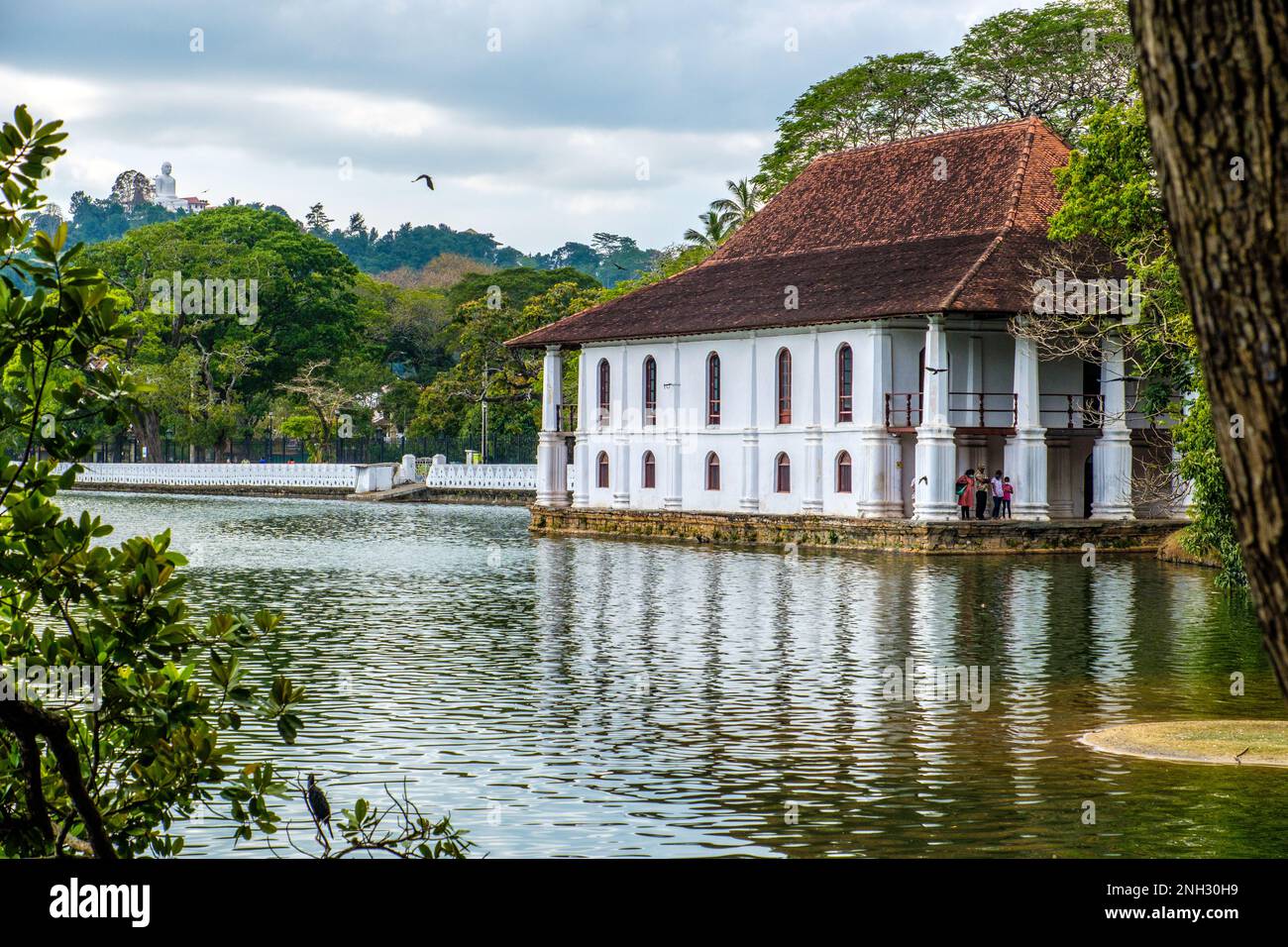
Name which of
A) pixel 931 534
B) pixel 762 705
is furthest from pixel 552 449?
pixel 762 705

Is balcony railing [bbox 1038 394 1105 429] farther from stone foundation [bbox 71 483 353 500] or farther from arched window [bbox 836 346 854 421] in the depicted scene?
stone foundation [bbox 71 483 353 500]

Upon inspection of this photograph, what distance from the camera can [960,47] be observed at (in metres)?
71.6

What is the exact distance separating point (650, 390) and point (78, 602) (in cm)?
5351

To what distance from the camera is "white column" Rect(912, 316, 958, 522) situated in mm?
48219

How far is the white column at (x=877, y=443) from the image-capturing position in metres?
50.8

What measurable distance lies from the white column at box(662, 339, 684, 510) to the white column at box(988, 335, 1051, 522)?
12.9m

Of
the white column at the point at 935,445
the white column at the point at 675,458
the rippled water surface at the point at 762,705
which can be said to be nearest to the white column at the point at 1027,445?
the white column at the point at 935,445

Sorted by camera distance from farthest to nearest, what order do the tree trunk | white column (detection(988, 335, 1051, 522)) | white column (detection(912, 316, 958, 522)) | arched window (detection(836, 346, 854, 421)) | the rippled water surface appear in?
arched window (detection(836, 346, 854, 421)), white column (detection(988, 335, 1051, 522)), white column (detection(912, 316, 958, 522)), the rippled water surface, the tree trunk

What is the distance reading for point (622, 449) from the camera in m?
61.4

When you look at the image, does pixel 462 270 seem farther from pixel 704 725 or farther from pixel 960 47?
pixel 704 725

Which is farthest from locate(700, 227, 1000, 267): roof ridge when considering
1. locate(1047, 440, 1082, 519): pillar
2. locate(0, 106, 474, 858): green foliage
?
locate(0, 106, 474, 858): green foliage

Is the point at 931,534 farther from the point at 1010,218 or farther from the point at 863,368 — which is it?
the point at 1010,218
